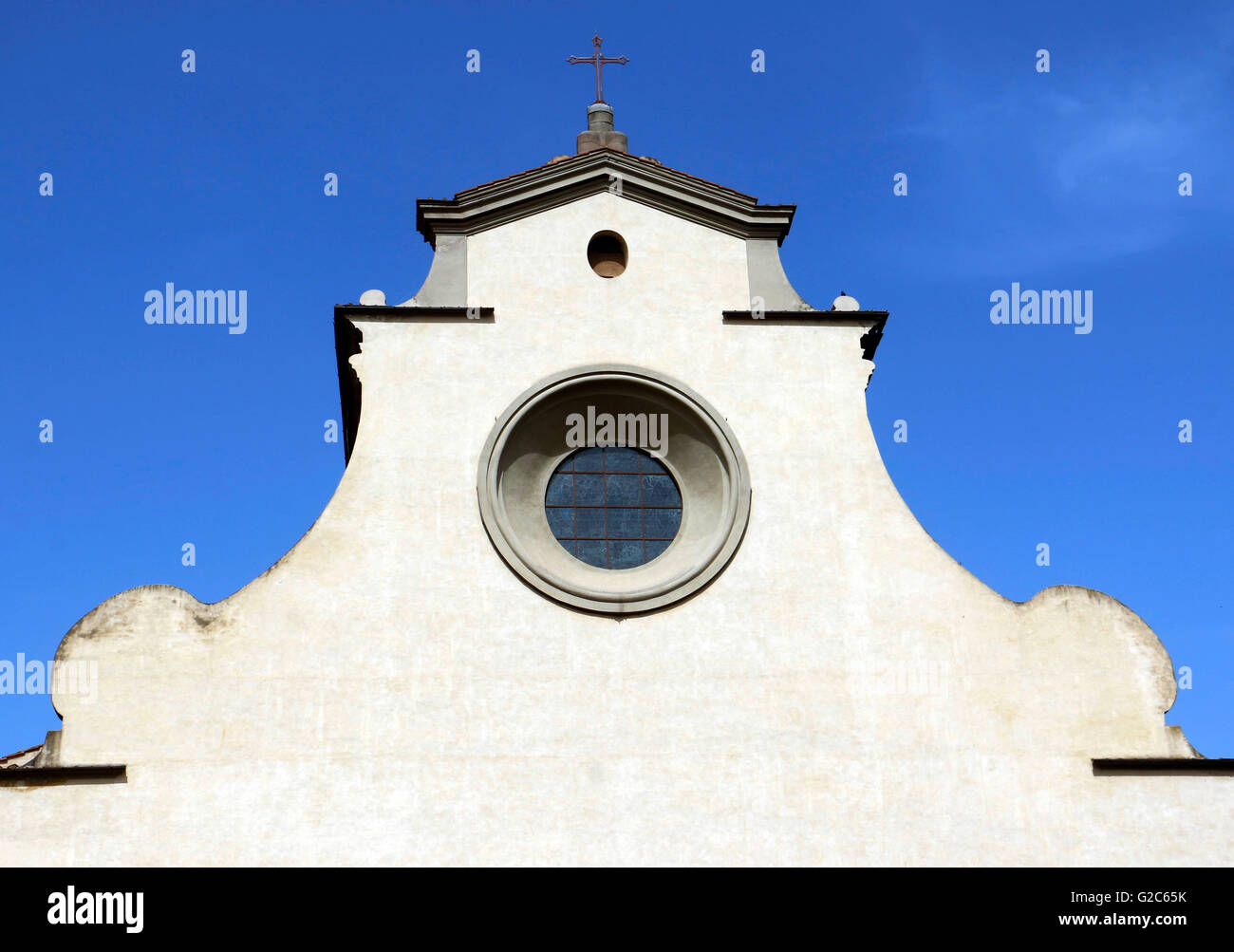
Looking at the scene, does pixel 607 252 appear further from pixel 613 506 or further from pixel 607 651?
pixel 607 651

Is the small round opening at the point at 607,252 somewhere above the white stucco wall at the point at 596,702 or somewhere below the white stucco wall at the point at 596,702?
above

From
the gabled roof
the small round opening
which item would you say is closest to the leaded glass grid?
the small round opening

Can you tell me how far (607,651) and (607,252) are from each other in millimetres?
4450

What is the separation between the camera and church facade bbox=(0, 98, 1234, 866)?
45.4 ft

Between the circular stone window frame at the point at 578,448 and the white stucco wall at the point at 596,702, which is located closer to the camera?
the white stucco wall at the point at 596,702

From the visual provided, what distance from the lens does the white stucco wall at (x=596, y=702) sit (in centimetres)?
1379

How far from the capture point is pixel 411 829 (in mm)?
13758

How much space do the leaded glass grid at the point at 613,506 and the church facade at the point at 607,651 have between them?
0.03 meters

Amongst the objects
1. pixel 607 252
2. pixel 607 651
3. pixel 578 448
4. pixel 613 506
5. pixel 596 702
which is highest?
pixel 607 252

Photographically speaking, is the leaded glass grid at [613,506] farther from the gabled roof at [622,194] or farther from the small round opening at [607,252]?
the gabled roof at [622,194]

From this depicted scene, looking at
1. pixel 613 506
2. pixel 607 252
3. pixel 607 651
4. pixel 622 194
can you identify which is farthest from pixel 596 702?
pixel 622 194

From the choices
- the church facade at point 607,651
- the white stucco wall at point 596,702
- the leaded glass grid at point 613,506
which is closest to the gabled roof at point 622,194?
the church facade at point 607,651

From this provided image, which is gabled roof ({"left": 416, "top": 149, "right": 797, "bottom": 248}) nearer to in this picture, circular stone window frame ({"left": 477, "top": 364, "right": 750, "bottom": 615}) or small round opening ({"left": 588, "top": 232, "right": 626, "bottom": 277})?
small round opening ({"left": 588, "top": 232, "right": 626, "bottom": 277})

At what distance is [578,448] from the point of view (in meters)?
16.0
